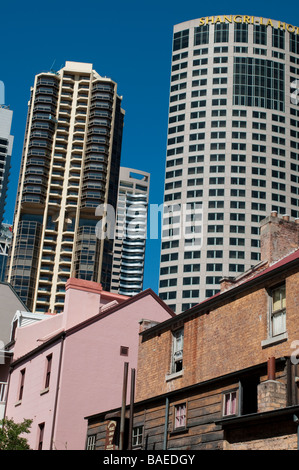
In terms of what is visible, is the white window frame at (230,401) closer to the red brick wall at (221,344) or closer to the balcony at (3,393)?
the red brick wall at (221,344)

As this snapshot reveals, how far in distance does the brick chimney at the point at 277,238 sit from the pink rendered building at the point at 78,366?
22.9 ft

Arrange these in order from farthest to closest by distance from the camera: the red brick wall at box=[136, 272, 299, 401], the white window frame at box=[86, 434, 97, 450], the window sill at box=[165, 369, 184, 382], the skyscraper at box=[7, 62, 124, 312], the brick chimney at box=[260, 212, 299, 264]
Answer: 1. the skyscraper at box=[7, 62, 124, 312]
2. the brick chimney at box=[260, 212, 299, 264]
3. the white window frame at box=[86, 434, 97, 450]
4. the window sill at box=[165, 369, 184, 382]
5. the red brick wall at box=[136, 272, 299, 401]

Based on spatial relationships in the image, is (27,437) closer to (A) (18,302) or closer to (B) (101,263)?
(A) (18,302)

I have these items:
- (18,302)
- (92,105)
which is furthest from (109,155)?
(18,302)

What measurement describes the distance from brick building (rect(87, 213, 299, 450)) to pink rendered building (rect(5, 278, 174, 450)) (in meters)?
1.99

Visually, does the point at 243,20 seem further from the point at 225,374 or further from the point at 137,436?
the point at 225,374

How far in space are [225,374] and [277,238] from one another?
1228cm

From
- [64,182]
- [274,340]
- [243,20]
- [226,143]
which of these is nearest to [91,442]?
[274,340]

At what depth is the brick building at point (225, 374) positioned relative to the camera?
22.3 meters

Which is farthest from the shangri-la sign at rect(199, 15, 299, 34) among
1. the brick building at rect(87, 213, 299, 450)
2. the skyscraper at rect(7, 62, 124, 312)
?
the brick building at rect(87, 213, 299, 450)

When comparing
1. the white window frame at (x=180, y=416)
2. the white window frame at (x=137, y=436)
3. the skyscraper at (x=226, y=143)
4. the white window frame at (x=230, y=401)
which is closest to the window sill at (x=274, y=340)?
the white window frame at (x=230, y=401)

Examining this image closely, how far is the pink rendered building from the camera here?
114ft

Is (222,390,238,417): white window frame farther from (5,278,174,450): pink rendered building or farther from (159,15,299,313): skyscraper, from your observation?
(159,15,299,313): skyscraper

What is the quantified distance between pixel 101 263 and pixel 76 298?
122m
